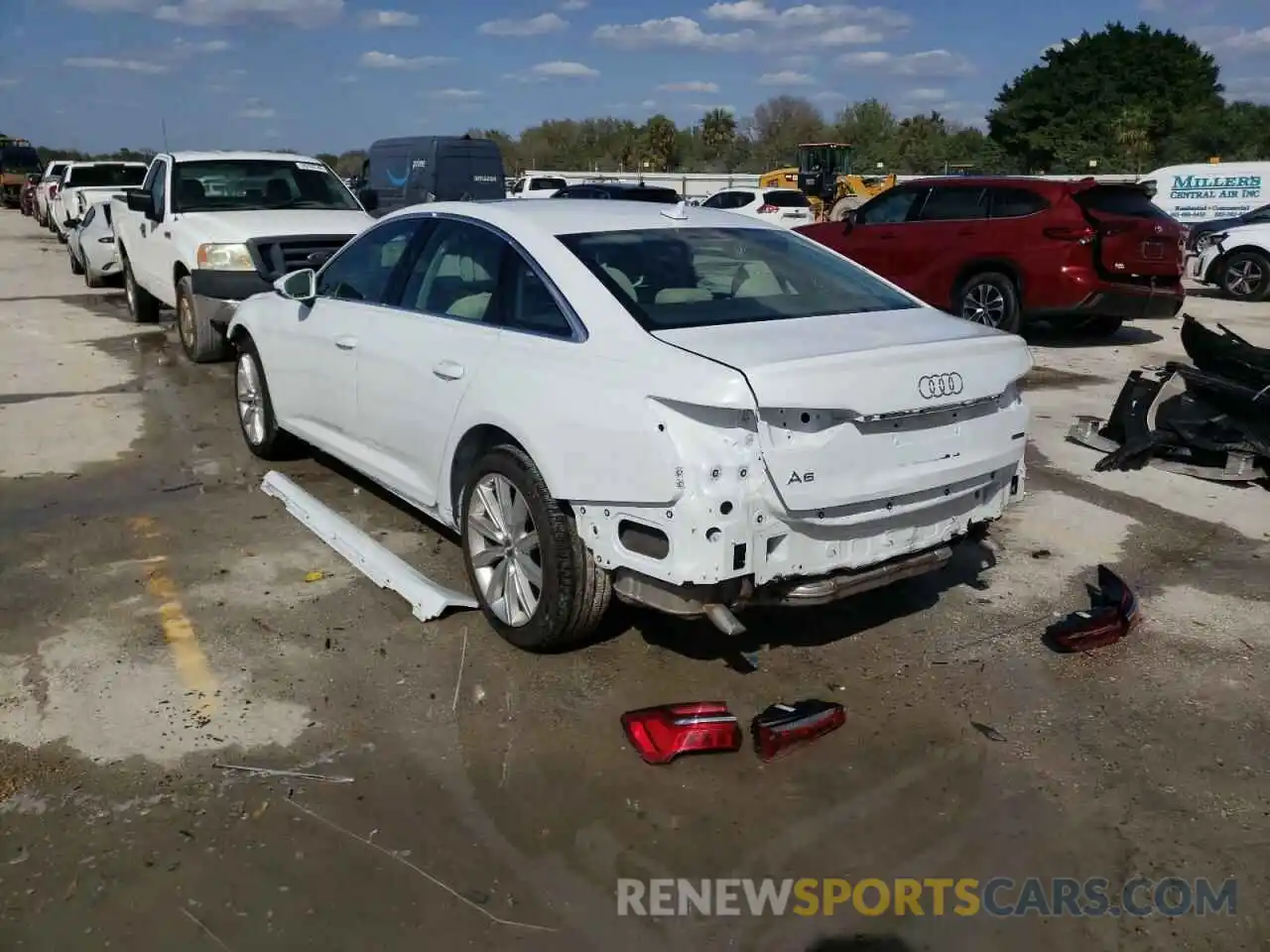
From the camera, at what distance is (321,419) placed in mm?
5566

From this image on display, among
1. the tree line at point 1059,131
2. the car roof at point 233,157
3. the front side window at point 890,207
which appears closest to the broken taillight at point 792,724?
the car roof at point 233,157

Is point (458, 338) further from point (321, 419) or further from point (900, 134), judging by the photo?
point (900, 134)

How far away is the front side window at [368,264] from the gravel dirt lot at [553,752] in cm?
122

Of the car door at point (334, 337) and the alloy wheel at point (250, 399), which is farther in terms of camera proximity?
the alloy wheel at point (250, 399)

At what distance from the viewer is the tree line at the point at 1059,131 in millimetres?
46688

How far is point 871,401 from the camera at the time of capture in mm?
3455

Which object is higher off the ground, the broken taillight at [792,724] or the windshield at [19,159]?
the windshield at [19,159]

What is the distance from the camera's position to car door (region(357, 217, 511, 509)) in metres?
4.30

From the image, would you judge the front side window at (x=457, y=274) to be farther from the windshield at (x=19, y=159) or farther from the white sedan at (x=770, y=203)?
the windshield at (x=19, y=159)

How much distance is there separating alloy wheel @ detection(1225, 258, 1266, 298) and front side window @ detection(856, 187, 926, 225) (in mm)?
7072

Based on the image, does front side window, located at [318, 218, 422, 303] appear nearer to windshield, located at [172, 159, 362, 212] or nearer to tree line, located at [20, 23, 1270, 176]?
windshield, located at [172, 159, 362, 212]

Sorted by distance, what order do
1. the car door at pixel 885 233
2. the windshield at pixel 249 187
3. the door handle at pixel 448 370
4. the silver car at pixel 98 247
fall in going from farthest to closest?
the silver car at pixel 98 247, the car door at pixel 885 233, the windshield at pixel 249 187, the door handle at pixel 448 370

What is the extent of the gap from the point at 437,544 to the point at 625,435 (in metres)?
2.17

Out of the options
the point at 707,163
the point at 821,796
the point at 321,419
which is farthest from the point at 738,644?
the point at 707,163
